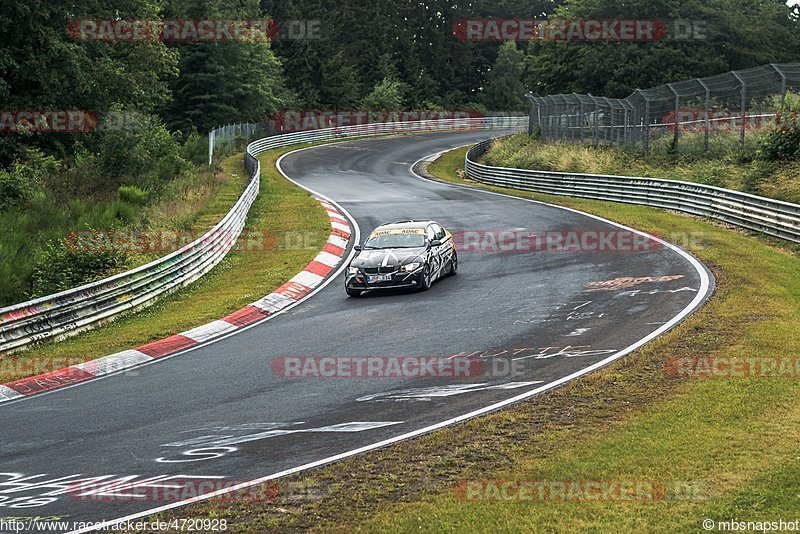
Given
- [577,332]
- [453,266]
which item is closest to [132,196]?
[453,266]

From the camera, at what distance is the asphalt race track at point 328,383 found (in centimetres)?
970

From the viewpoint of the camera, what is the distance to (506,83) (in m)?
107

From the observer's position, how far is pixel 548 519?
295 inches

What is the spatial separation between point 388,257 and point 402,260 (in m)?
0.34

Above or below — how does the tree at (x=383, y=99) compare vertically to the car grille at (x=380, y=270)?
above

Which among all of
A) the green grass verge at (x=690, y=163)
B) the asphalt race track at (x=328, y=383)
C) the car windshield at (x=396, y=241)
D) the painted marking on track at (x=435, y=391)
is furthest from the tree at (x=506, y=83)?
the painted marking on track at (x=435, y=391)

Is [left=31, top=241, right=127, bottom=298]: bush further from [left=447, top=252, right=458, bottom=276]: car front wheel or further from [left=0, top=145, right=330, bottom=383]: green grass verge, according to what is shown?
[left=447, top=252, right=458, bottom=276]: car front wheel

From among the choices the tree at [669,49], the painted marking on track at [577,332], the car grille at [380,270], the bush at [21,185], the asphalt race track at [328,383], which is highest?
the tree at [669,49]

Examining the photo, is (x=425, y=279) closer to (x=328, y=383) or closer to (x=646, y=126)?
(x=328, y=383)

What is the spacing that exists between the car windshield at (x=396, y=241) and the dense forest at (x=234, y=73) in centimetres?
586

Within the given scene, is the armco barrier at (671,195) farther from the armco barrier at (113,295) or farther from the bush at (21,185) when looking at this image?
the bush at (21,185)

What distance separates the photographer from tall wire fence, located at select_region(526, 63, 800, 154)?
2794 cm

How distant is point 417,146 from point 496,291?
46965mm

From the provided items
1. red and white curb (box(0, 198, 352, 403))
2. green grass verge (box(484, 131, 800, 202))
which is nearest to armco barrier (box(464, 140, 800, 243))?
green grass verge (box(484, 131, 800, 202))
